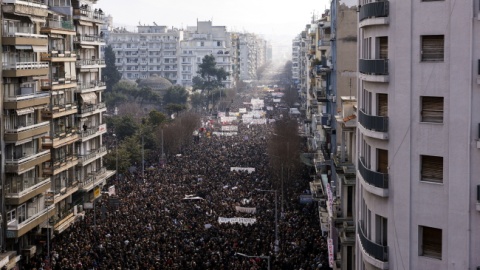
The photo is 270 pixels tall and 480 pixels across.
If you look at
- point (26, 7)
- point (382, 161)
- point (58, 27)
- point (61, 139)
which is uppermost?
point (26, 7)

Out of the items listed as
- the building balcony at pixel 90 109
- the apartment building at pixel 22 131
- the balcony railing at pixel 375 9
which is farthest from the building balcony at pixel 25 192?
the balcony railing at pixel 375 9

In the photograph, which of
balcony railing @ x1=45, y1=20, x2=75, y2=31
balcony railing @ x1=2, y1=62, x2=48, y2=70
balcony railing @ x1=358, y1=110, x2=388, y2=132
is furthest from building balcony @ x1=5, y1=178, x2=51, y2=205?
balcony railing @ x1=358, y1=110, x2=388, y2=132

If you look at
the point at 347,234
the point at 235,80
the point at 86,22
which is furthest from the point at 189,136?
the point at 235,80

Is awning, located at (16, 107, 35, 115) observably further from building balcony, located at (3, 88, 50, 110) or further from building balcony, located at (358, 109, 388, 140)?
building balcony, located at (358, 109, 388, 140)

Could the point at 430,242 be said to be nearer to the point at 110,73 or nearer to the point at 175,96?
the point at 175,96

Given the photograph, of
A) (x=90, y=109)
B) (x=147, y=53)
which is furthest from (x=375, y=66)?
(x=147, y=53)

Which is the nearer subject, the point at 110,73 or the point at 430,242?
the point at 430,242
